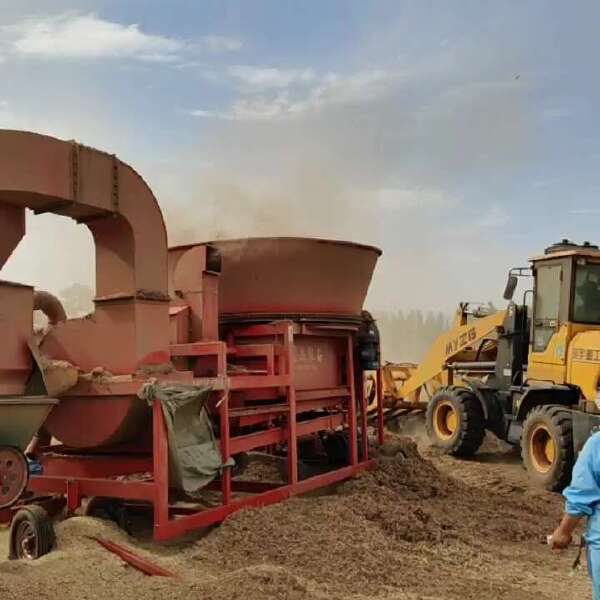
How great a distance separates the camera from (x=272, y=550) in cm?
582

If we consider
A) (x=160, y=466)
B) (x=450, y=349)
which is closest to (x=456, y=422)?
(x=450, y=349)

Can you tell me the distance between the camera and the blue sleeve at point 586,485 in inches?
145

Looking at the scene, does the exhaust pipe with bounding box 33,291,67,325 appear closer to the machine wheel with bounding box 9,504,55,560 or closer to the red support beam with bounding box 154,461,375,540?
the machine wheel with bounding box 9,504,55,560

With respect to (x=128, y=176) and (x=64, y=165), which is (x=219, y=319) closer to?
(x=128, y=176)

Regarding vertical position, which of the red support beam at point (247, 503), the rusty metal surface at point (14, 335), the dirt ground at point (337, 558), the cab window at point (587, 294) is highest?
the cab window at point (587, 294)

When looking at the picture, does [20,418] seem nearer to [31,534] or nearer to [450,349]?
[31,534]

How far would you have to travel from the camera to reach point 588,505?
145 inches

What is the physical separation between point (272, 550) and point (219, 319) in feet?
9.39

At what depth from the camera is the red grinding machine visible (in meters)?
5.76

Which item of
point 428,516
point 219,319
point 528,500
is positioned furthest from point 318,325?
point 528,500

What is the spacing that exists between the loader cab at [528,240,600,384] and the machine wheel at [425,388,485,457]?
1737 millimetres

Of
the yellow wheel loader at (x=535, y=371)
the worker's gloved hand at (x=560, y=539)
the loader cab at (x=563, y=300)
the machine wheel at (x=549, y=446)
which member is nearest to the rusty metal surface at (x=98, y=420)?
the worker's gloved hand at (x=560, y=539)

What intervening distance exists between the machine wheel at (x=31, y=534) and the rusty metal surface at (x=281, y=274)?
298 centimetres

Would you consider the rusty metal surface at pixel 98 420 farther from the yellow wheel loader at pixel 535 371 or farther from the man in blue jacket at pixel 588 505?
the yellow wheel loader at pixel 535 371
